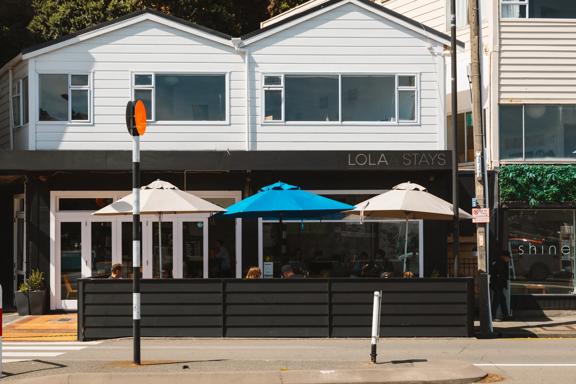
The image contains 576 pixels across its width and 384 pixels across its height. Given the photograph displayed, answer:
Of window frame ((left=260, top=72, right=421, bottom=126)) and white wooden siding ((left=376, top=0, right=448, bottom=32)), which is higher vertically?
white wooden siding ((left=376, top=0, right=448, bottom=32))

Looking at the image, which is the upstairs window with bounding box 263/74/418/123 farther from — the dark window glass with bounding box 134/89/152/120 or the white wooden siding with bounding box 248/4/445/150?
the dark window glass with bounding box 134/89/152/120

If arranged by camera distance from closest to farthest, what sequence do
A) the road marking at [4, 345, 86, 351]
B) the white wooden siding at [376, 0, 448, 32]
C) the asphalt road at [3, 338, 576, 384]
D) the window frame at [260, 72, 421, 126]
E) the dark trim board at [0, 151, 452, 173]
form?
1. the asphalt road at [3, 338, 576, 384]
2. the road marking at [4, 345, 86, 351]
3. the dark trim board at [0, 151, 452, 173]
4. the window frame at [260, 72, 421, 126]
5. the white wooden siding at [376, 0, 448, 32]

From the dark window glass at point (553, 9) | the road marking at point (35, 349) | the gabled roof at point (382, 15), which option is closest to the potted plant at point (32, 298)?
the road marking at point (35, 349)

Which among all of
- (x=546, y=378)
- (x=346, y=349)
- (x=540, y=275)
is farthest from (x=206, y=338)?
(x=540, y=275)

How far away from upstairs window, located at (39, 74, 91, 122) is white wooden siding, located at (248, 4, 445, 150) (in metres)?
4.25

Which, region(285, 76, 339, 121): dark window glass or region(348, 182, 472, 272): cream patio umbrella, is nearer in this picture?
region(348, 182, 472, 272): cream patio umbrella

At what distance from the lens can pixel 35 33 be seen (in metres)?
34.2

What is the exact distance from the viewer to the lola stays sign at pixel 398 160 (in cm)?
2147

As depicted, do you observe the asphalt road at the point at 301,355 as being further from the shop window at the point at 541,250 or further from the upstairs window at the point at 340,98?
the upstairs window at the point at 340,98

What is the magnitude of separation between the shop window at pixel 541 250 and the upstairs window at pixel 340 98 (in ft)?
12.6

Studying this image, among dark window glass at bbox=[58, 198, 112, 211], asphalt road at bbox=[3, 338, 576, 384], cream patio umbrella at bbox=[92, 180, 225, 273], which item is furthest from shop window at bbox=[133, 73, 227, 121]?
asphalt road at bbox=[3, 338, 576, 384]

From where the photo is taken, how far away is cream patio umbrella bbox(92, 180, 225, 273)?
17.9 m

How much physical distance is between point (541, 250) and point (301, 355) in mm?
10426

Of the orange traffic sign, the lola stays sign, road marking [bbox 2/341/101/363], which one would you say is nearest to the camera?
the orange traffic sign
